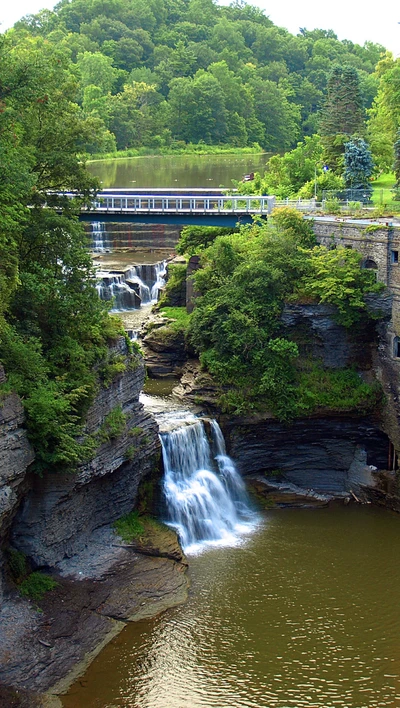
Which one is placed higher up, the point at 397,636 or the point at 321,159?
the point at 321,159

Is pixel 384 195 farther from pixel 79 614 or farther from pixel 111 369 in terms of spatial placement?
pixel 79 614

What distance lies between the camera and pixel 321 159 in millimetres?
68438

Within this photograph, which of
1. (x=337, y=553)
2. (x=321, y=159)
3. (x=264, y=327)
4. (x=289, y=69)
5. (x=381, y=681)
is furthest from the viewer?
(x=289, y=69)

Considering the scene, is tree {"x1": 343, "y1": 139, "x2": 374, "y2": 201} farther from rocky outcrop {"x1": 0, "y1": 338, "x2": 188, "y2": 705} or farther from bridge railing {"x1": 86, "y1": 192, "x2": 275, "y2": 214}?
rocky outcrop {"x1": 0, "y1": 338, "x2": 188, "y2": 705}

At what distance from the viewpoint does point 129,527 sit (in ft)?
115

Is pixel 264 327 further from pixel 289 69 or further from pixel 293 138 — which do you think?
pixel 289 69

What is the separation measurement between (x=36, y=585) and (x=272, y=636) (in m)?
7.95

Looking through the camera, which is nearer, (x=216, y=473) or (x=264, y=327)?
(x=216, y=473)

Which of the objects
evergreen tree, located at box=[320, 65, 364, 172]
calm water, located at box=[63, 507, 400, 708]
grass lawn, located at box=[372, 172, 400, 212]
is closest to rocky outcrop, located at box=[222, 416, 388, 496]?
calm water, located at box=[63, 507, 400, 708]

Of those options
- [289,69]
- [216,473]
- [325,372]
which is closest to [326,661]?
[216,473]

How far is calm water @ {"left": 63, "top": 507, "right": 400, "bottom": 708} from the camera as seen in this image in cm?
2727

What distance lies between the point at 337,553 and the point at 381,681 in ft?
26.1

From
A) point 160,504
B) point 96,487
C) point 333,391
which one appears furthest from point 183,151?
point 96,487

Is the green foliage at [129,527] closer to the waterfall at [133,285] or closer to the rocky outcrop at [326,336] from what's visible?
the rocky outcrop at [326,336]
